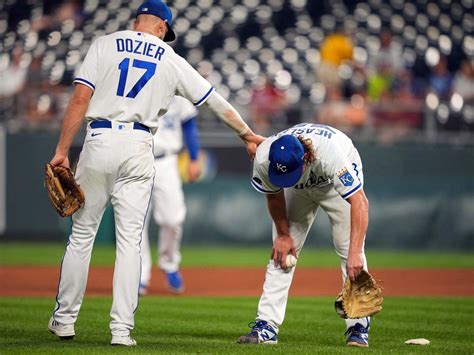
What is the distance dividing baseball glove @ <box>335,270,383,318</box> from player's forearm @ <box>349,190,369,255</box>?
0.63 ft

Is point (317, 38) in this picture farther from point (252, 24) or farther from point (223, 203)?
point (223, 203)

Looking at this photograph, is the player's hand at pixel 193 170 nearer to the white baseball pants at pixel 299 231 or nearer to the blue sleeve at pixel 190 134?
the blue sleeve at pixel 190 134

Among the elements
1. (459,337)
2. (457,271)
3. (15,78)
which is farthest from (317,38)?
(459,337)

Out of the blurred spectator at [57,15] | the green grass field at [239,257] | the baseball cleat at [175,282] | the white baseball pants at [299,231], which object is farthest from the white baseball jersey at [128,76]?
the blurred spectator at [57,15]

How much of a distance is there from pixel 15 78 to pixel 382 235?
650 cm

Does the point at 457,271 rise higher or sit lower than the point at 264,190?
lower

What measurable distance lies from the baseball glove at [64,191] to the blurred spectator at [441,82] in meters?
11.1

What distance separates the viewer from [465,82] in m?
15.9

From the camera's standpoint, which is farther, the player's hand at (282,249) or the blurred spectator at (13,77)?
the blurred spectator at (13,77)

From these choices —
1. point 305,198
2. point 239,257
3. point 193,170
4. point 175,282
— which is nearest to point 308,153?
point 305,198

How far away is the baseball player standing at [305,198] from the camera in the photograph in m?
5.43

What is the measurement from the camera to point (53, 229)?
52.0 feet

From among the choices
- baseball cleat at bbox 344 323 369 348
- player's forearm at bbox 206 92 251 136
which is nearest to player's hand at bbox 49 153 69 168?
player's forearm at bbox 206 92 251 136

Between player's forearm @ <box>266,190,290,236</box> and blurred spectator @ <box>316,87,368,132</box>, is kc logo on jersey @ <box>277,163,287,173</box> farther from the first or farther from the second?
blurred spectator @ <box>316,87,368,132</box>
